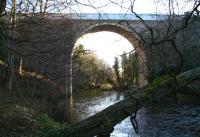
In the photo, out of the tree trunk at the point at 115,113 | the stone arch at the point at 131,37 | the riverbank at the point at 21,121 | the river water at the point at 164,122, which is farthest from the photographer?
the river water at the point at 164,122

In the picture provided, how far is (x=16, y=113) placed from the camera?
9.96 meters

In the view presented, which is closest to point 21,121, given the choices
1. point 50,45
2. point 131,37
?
point 50,45

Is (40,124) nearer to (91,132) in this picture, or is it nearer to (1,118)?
(1,118)

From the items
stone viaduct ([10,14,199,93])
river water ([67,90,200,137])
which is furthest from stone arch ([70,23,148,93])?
river water ([67,90,200,137])

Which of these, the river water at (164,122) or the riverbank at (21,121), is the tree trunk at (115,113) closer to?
the river water at (164,122)

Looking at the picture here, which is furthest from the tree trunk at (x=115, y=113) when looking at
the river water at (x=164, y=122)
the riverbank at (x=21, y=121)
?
the riverbank at (x=21, y=121)

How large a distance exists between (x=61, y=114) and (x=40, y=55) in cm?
1018

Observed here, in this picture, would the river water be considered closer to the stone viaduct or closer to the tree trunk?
the stone viaduct

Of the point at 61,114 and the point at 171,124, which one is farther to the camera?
the point at 61,114

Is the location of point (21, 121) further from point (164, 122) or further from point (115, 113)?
point (115, 113)

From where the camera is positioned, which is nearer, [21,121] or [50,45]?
[21,121]

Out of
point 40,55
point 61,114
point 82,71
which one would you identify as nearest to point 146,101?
point 40,55

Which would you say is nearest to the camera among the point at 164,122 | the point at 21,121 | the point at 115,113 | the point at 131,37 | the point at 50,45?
the point at 115,113

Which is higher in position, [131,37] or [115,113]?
[131,37]
